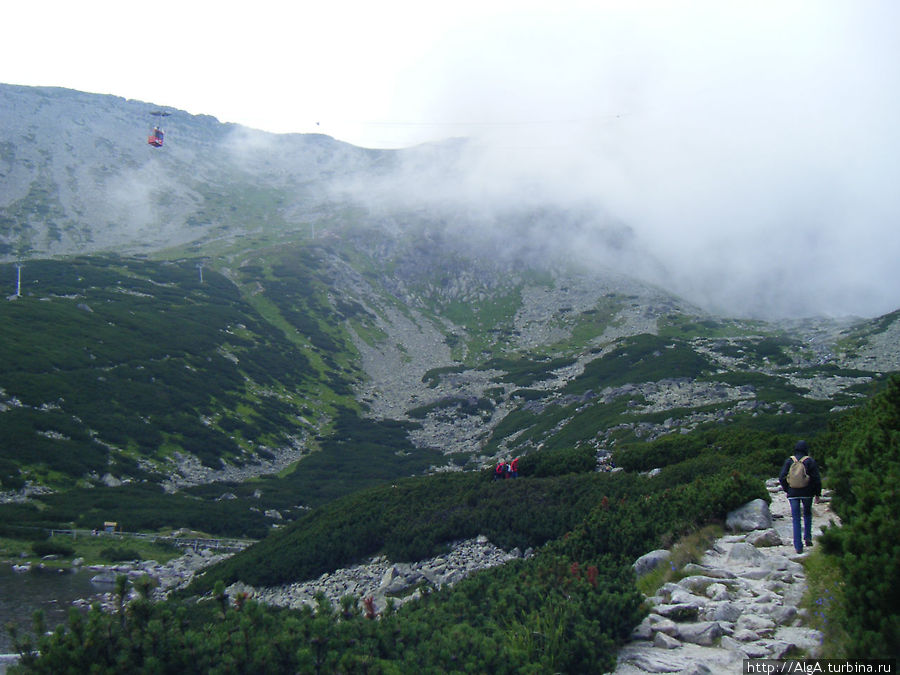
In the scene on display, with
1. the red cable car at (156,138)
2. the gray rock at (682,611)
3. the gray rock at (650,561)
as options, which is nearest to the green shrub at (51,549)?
the gray rock at (650,561)

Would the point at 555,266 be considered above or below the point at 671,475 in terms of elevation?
above

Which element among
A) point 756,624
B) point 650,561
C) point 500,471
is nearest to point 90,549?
point 500,471

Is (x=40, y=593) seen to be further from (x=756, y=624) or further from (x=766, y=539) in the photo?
(x=766, y=539)

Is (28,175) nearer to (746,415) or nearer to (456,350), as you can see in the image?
(456,350)

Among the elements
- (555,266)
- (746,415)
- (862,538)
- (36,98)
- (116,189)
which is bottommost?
(746,415)

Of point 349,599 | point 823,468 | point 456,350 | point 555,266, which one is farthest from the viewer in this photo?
point 555,266

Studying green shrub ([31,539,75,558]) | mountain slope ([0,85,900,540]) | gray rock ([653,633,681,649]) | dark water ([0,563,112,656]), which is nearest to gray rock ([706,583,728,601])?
gray rock ([653,633,681,649])

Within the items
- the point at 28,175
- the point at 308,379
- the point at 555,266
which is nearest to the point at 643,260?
the point at 555,266
